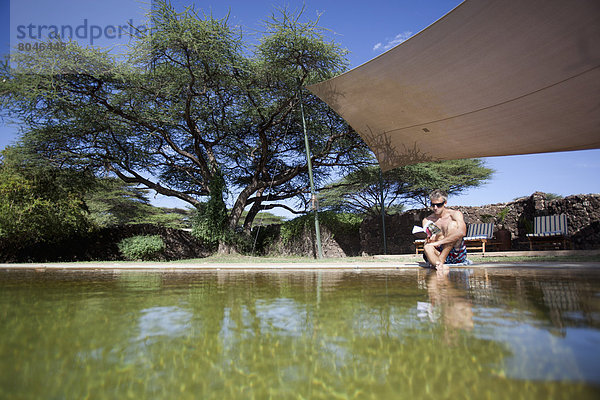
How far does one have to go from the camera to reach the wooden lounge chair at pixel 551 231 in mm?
9805

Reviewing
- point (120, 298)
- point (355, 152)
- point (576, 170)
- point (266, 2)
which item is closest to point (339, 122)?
point (355, 152)

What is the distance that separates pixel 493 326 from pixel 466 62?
5941 mm

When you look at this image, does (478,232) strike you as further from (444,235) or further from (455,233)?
(455,233)

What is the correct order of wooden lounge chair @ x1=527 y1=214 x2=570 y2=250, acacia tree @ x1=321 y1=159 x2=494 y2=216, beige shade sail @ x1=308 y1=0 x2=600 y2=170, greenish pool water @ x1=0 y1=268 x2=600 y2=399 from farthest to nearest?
acacia tree @ x1=321 y1=159 x2=494 y2=216 → wooden lounge chair @ x1=527 y1=214 x2=570 y2=250 → beige shade sail @ x1=308 y1=0 x2=600 y2=170 → greenish pool water @ x1=0 y1=268 x2=600 y2=399

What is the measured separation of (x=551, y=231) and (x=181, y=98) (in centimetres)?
1248

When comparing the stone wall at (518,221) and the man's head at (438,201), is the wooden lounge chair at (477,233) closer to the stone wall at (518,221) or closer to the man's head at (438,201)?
the stone wall at (518,221)

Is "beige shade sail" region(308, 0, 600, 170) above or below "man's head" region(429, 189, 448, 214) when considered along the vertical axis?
above

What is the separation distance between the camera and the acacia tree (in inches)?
639

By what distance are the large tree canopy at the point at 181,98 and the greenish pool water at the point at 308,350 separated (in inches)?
388

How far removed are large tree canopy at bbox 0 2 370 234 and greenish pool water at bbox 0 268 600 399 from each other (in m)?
9.85

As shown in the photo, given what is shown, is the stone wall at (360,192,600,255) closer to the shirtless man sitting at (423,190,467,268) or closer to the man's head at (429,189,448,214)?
the shirtless man sitting at (423,190,467,268)

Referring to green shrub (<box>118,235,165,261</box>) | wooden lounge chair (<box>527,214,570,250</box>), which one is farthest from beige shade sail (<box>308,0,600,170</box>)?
green shrub (<box>118,235,165,261</box>)

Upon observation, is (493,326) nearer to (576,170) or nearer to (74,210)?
(74,210)

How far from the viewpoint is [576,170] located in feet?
336
